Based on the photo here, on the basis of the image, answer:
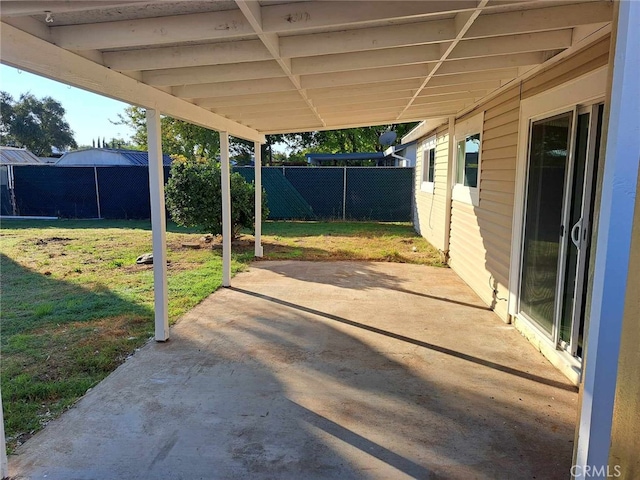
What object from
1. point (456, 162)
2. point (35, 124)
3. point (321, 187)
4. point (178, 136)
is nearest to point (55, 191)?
point (178, 136)

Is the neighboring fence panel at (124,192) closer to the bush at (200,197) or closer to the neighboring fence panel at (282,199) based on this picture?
the neighboring fence panel at (282,199)

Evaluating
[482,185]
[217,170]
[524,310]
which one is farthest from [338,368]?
[217,170]

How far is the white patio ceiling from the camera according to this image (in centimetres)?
229

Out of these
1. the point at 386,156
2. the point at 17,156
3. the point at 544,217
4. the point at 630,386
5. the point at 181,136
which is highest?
the point at 181,136

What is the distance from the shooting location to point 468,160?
6273 mm

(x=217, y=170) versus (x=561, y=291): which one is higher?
(x=217, y=170)

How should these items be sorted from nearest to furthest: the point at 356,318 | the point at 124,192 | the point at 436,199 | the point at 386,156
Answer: the point at 356,318 < the point at 436,199 < the point at 124,192 < the point at 386,156

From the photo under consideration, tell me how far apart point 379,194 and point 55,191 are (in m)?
10.4

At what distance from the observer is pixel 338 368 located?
11.0ft

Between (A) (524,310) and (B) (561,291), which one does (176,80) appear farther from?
(A) (524,310)

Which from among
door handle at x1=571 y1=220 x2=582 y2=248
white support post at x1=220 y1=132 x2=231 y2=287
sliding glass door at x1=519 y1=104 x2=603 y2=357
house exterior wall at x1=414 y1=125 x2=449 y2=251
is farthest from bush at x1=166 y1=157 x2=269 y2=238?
door handle at x1=571 y1=220 x2=582 y2=248

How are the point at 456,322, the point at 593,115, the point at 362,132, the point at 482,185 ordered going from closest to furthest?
the point at 593,115 → the point at 456,322 → the point at 482,185 → the point at 362,132

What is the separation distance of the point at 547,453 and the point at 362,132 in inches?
929

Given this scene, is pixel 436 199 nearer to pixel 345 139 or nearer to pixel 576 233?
pixel 576 233
